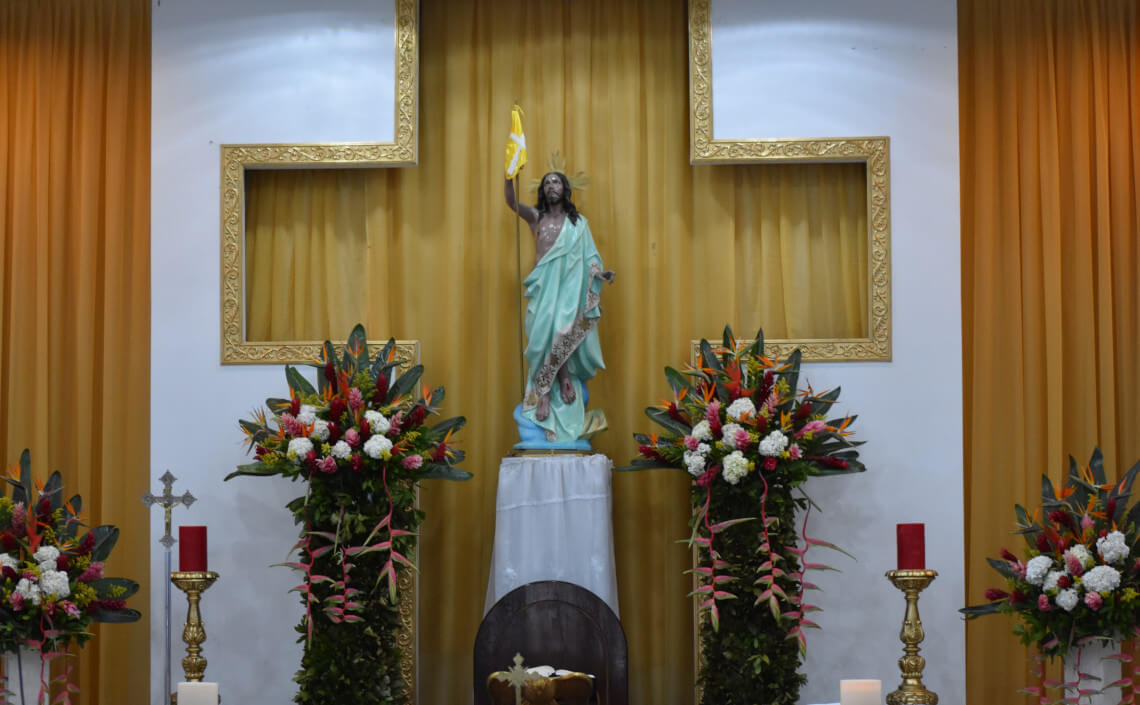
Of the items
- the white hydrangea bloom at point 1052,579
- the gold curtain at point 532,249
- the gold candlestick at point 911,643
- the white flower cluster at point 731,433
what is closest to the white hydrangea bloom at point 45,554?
the gold curtain at point 532,249

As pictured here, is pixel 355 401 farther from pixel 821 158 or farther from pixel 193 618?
pixel 821 158

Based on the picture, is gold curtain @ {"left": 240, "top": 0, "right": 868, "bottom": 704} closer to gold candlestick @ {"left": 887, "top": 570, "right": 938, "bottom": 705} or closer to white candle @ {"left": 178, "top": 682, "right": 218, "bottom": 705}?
gold candlestick @ {"left": 887, "top": 570, "right": 938, "bottom": 705}

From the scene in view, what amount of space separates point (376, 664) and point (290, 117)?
2.76 m

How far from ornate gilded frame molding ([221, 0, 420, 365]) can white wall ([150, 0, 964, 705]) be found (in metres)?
0.06

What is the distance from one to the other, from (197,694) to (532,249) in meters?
3.05

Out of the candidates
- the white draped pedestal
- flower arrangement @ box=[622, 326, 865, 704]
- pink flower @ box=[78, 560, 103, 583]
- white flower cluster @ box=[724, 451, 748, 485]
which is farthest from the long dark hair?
pink flower @ box=[78, 560, 103, 583]

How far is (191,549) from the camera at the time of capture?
181 inches

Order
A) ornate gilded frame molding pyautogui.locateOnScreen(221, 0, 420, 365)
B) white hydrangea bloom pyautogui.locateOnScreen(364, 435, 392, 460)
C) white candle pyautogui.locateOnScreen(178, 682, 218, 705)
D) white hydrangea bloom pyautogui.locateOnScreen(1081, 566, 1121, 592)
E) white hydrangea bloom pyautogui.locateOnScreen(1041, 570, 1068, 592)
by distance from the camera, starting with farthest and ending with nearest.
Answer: ornate gilded frame molding pyautogui.locateOnScreen(221, 0, 420, 365), white hydrangea bloom pyautogui.locateOnScreen(364, 435, 392, 460), white hydrangea bloom pyautogui.locateOnScreen(1041, 570, 1068, 592), white hydrangea bloom pyautogui.locateOnScreen(1081, 566, 1121, 592), white candle pyautogui.locateOnScreen(178, 682, 218, 705)

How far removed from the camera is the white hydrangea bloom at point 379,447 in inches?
198

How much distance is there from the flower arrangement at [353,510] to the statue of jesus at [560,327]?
1.82 ft

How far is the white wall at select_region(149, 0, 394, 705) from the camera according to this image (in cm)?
592

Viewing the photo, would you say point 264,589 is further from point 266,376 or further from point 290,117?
point 290,117

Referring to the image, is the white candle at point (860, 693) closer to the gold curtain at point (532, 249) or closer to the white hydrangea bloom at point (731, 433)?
the white hydrangea bloom at point (731, 433)

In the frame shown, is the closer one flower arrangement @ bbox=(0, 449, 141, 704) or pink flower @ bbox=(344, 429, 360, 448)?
flower arrangement @ bbox=(0, 449, 141, 704)
